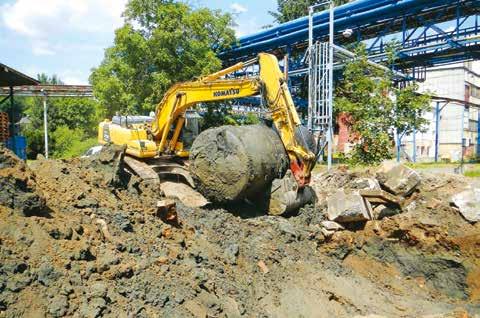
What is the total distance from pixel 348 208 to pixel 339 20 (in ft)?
40.4

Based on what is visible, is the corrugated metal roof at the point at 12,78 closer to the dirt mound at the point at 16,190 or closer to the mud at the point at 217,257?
the mud at the point at 217,257

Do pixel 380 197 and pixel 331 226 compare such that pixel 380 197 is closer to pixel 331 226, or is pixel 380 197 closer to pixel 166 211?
pixel 331 226

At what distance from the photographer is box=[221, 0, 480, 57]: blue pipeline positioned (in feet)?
55.3

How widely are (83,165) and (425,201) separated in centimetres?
668

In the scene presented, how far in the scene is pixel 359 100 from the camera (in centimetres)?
1377

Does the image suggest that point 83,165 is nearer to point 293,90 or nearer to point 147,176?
point 147,176

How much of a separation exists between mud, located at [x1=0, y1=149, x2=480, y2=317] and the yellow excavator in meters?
0.84

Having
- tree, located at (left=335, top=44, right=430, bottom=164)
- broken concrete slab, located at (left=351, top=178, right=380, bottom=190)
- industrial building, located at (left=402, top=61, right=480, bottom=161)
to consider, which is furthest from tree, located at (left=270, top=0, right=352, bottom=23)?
broken concrete slab, located at (left=351, top=178, right=380, bottom=190)

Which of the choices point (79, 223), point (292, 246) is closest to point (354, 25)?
point (292, 246)

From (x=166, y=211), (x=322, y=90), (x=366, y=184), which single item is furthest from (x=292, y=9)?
(x=166, y=211)

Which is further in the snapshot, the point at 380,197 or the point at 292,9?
the point at 292,9

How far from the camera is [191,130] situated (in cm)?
1127

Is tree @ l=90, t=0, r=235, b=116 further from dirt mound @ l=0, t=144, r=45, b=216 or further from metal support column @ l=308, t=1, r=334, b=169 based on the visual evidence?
dirt mound @ l=0, t=144, r=45, b=216

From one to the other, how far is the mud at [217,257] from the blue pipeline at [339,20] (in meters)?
9.93
